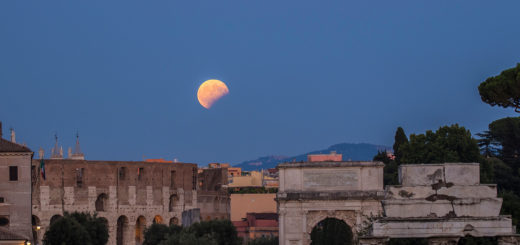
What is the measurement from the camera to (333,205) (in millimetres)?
40312

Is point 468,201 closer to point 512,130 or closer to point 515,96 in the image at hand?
point 515,96

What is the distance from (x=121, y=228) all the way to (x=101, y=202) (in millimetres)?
3454

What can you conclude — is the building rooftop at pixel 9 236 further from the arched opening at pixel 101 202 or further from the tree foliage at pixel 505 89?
the arched opening at pixel 101 202

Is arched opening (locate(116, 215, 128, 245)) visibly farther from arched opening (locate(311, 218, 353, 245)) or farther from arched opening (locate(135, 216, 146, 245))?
arched opening (locate(311, 218, 353, 245))

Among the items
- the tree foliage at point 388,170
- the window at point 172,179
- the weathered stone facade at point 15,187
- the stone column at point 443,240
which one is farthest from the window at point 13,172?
the stone column at point 443,240

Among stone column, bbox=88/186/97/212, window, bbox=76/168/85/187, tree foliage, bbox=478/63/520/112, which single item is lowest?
stone column, bbox=88/186/97/212

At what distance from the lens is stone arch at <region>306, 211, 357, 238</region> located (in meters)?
40.3

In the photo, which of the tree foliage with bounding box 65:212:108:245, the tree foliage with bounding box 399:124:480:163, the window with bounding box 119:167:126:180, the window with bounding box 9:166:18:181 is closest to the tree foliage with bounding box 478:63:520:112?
the tree foliage with bounding box 399:124:480:163

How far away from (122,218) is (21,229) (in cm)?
2367

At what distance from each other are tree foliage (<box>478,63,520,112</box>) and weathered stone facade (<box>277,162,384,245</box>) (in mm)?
9708

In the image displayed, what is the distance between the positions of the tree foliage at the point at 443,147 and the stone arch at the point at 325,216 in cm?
1176

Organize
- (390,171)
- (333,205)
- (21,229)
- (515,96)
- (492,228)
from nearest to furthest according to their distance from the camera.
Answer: (492,228) → (515,96) → (333,205) → (21,229) → (390,171)

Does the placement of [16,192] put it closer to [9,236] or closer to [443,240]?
[9,236]

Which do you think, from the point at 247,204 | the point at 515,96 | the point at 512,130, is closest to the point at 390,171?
the point at 512,130
